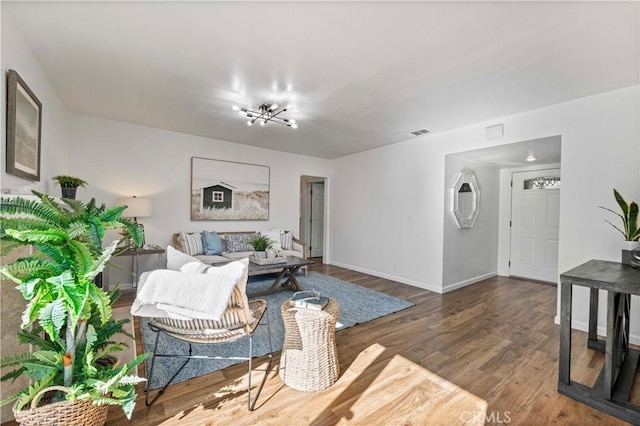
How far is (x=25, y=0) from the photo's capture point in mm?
1685

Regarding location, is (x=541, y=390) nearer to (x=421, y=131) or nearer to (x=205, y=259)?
(x=421, y=131)

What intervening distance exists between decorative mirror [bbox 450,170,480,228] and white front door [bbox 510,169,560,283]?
1.03 m

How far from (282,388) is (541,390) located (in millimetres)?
1797

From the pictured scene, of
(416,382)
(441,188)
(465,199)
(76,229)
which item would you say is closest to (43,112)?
(76,229)

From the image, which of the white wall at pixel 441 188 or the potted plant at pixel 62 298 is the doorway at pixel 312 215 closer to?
the white wall at pixel 441 188

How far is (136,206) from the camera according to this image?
3871 mm

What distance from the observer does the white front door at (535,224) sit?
475cm

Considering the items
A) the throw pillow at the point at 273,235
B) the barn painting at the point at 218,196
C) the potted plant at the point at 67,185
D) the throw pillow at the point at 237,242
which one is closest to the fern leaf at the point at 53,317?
the potted plant at the point at 67,185

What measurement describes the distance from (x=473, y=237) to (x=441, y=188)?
1.26 meters

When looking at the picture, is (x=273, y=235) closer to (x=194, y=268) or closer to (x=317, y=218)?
(x=317, y=218)

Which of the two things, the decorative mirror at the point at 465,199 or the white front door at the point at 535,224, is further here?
the white front door at the point at 535,224

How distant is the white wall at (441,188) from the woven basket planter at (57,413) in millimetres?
4175

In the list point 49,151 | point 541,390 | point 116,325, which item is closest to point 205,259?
point 49,151

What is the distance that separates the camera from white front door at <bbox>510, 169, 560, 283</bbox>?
4754 millimetres
